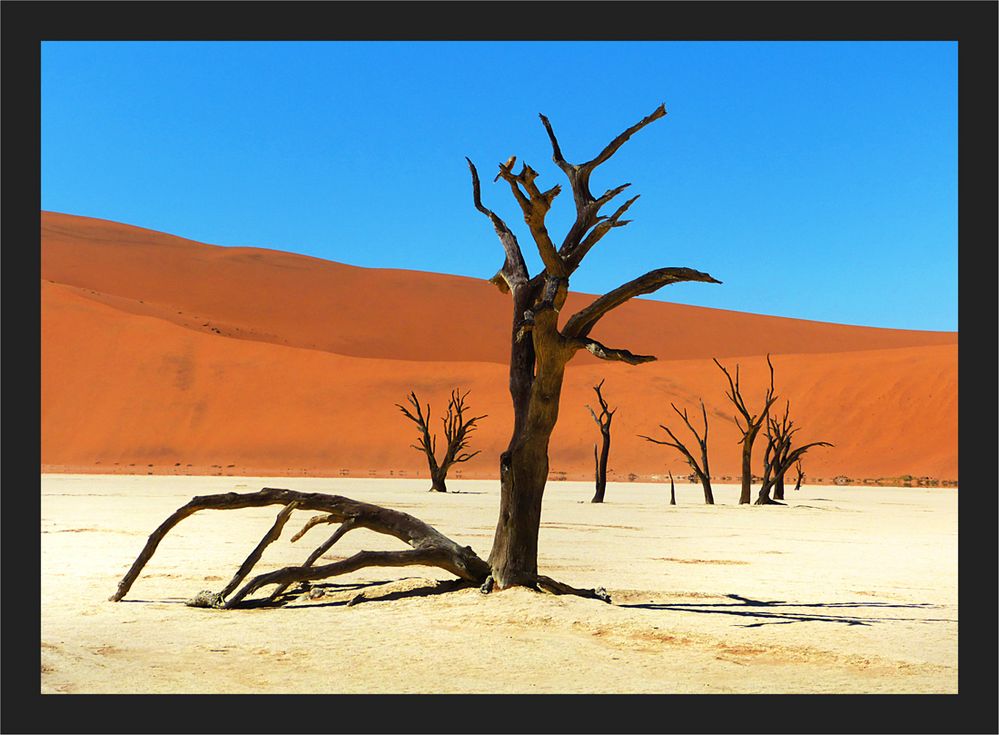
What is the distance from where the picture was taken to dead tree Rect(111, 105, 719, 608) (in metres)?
9.35

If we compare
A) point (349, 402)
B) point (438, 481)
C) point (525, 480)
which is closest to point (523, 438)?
point (525, 480)

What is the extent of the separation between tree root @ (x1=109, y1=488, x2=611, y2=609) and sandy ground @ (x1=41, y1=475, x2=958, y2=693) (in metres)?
0.26

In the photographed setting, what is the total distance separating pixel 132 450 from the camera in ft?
188

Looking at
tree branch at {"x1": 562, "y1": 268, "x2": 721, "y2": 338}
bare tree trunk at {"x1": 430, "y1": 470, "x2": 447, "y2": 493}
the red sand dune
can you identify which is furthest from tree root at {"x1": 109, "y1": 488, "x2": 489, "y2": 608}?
the red sand dune

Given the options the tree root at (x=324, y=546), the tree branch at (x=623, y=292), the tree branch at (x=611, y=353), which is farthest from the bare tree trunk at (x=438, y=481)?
the tree branch at (x=611, y=353)

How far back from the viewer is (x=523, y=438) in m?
9.71

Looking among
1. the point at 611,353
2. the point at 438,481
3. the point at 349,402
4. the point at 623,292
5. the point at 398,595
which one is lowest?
the point at 438,481

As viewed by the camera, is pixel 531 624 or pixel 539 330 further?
pixel 539 330

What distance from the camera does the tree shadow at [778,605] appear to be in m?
9.28

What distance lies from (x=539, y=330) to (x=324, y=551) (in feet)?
9.05

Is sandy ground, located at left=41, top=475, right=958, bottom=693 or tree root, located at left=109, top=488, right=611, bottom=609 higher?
tree root, located at left=109, top=488, right=611, bottom=609

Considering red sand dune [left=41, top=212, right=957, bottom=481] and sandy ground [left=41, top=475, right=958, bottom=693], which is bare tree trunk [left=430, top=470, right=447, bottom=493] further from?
red sand dune [left=41, top=212, right=957, bottom=481]

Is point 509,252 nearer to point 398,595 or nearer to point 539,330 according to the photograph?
point 539,330

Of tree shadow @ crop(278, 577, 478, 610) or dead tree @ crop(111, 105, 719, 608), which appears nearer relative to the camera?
dead tree @ crop(111, 105, 719, 608)
